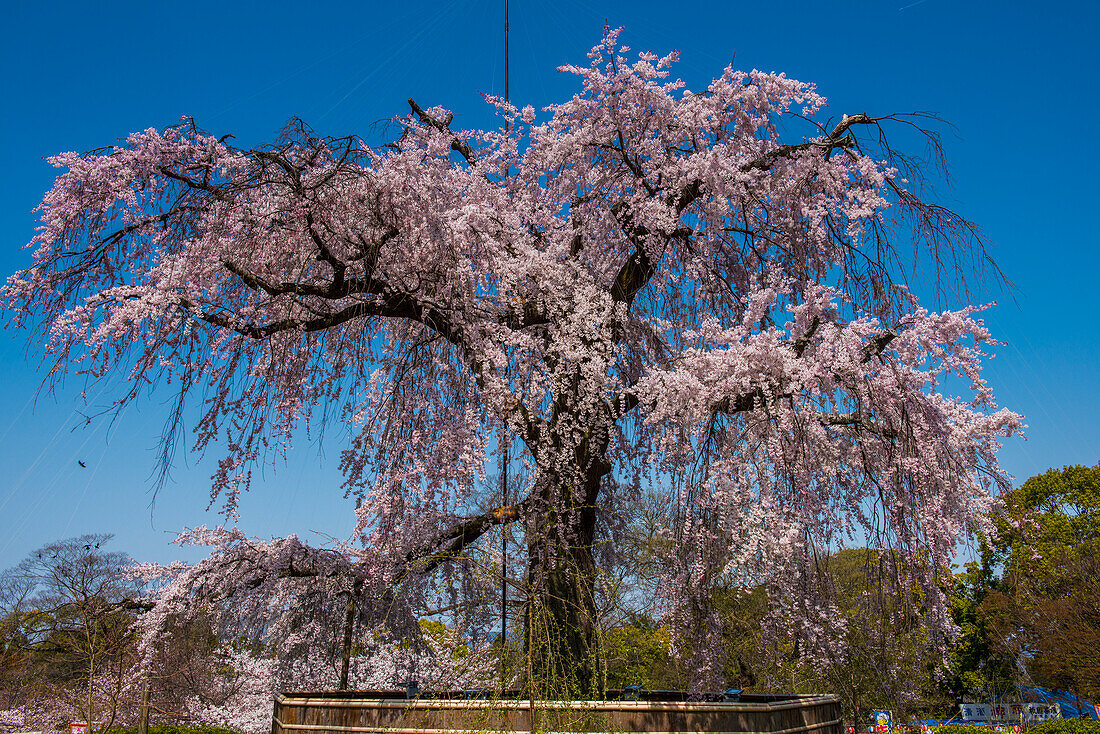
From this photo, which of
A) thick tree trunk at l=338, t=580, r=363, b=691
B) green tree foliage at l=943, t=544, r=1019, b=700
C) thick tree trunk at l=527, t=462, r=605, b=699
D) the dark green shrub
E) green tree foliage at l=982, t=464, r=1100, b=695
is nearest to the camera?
thick tree trunk at l=527, t=462, r=605, b=699

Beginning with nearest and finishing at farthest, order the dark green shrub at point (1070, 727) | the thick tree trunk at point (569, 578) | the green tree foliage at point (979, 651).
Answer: the thick tree trunk at point (569, 578)
the dark green shrub at point (1070, 727)
the green tree foliage at point (979, 651)

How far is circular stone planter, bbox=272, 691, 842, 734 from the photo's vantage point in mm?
5137

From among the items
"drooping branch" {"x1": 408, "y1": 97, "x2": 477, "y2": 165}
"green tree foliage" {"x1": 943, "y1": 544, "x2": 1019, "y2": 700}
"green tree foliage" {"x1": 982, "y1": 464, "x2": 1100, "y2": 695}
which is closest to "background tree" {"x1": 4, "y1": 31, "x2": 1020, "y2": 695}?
"drooping branch" {"x1": 408, "y1": 97, "x2": 477, "y2": 165}

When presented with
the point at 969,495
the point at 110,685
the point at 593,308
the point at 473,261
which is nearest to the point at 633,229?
the point at 593,308

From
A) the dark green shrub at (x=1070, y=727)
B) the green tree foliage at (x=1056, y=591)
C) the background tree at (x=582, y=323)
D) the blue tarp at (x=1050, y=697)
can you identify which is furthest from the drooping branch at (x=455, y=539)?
the blue tarp at (x=1050, y=697)

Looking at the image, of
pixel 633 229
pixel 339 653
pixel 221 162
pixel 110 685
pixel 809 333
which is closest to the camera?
pixel 809 333

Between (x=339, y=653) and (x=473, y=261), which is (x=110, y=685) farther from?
(x=473, y=261)

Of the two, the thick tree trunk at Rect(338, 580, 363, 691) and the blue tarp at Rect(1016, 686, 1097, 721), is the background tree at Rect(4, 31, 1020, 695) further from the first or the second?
the blue tarp at Rect(1016, 686, 1097, 721)

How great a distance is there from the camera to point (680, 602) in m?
7.91

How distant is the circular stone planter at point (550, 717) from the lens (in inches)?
202

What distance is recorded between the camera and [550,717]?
16.9 ft

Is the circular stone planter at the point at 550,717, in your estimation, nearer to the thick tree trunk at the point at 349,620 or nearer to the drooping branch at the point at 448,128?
the thick tree trunk at the point at 349,620

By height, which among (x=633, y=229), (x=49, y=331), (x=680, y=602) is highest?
(x=633, y=229)

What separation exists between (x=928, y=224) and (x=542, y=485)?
5.36 meters
